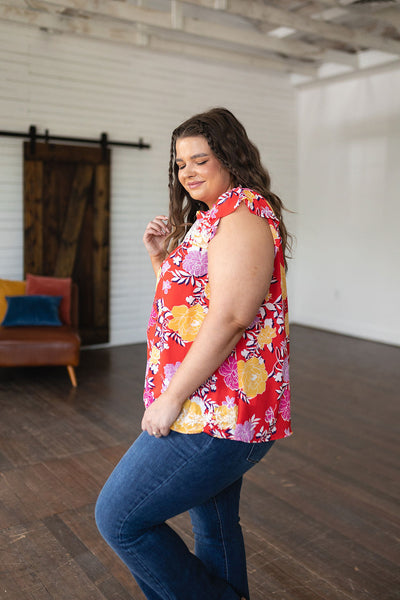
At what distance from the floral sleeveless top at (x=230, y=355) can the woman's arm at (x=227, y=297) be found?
34mm

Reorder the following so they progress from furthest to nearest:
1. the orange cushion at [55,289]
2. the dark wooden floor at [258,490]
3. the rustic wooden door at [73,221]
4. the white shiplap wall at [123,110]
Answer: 1. the rustic wooden door at [73,221]
2. the white shiplap wall at [123,110]
3. the orange cushion at [55,289]
4. the dark wooden floor at [258,490]

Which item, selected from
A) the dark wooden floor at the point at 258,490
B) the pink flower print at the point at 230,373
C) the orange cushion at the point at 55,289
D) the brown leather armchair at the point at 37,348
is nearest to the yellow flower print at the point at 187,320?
the pink flower print at the point at 230,373

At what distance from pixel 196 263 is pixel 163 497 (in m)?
0.52

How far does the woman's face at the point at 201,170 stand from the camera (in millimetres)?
1392

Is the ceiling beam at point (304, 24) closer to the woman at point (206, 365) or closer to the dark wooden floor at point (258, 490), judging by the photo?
the dark wooden floor at point (258, 490)

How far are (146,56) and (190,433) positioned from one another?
5.98 metres

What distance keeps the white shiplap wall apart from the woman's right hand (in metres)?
4.47

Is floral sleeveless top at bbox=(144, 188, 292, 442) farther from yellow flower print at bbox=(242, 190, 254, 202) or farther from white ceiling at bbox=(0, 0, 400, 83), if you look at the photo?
white ceiling at bbox=(0, 0, 400, 83)

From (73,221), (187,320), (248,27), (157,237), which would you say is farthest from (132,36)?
(187,320)

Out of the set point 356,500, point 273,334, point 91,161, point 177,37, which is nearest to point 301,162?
point 177,37

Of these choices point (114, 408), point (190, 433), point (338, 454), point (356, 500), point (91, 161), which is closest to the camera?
point (190, 433)

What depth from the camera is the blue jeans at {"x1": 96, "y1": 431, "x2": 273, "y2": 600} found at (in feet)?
4.16

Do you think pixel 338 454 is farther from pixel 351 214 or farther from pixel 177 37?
pixel 177 37

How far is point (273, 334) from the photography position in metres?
1.36
